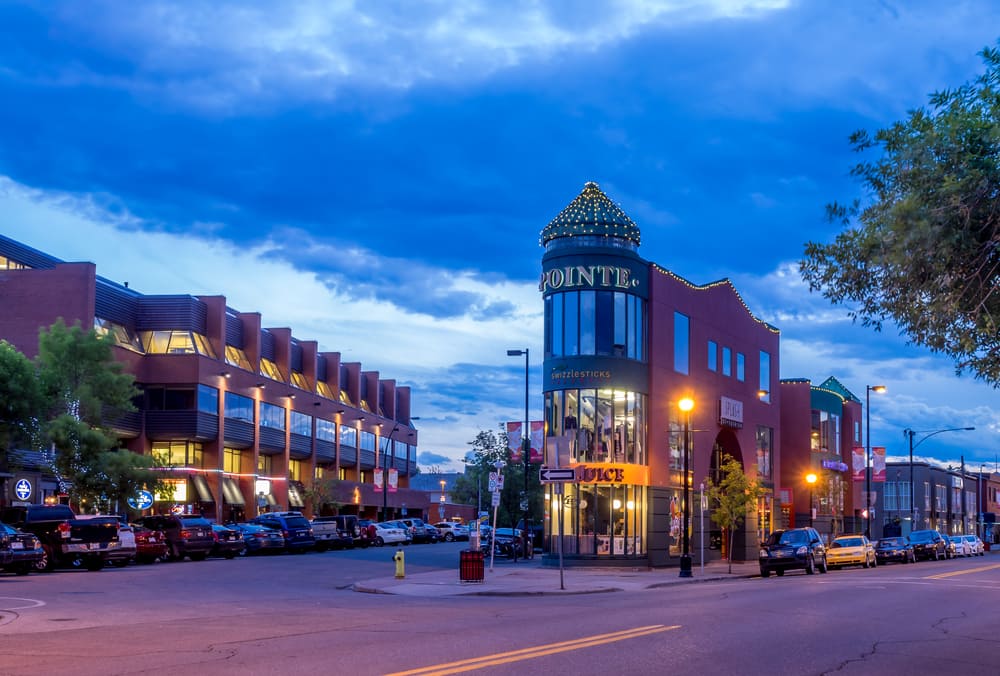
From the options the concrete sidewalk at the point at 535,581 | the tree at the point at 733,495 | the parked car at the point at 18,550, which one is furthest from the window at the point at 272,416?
the parked car at the point at 18,550

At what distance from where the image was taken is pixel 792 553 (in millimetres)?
41156

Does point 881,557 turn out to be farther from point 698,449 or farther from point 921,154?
point 921,154

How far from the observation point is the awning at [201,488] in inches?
2842

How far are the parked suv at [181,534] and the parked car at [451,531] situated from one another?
35273mm

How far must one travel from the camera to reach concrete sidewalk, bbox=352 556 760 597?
2844cm

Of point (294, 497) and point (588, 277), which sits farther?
point (294, 497)

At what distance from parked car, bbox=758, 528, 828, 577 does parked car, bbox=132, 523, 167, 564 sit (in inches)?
846

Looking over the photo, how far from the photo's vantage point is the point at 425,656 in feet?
44.6

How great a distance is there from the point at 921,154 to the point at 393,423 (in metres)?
102

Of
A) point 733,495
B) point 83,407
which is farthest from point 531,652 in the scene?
point 83,407

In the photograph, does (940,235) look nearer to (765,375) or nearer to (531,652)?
(531,652)

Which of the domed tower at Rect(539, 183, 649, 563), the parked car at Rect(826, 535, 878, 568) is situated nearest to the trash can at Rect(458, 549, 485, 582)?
the domed tower at Rect(539, 183, 649, 563)

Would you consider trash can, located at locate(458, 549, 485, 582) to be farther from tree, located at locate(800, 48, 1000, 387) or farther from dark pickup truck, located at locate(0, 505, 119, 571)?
tree, located at locate(800, 48, 1000, 387)

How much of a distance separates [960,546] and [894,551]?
48.2 ft
